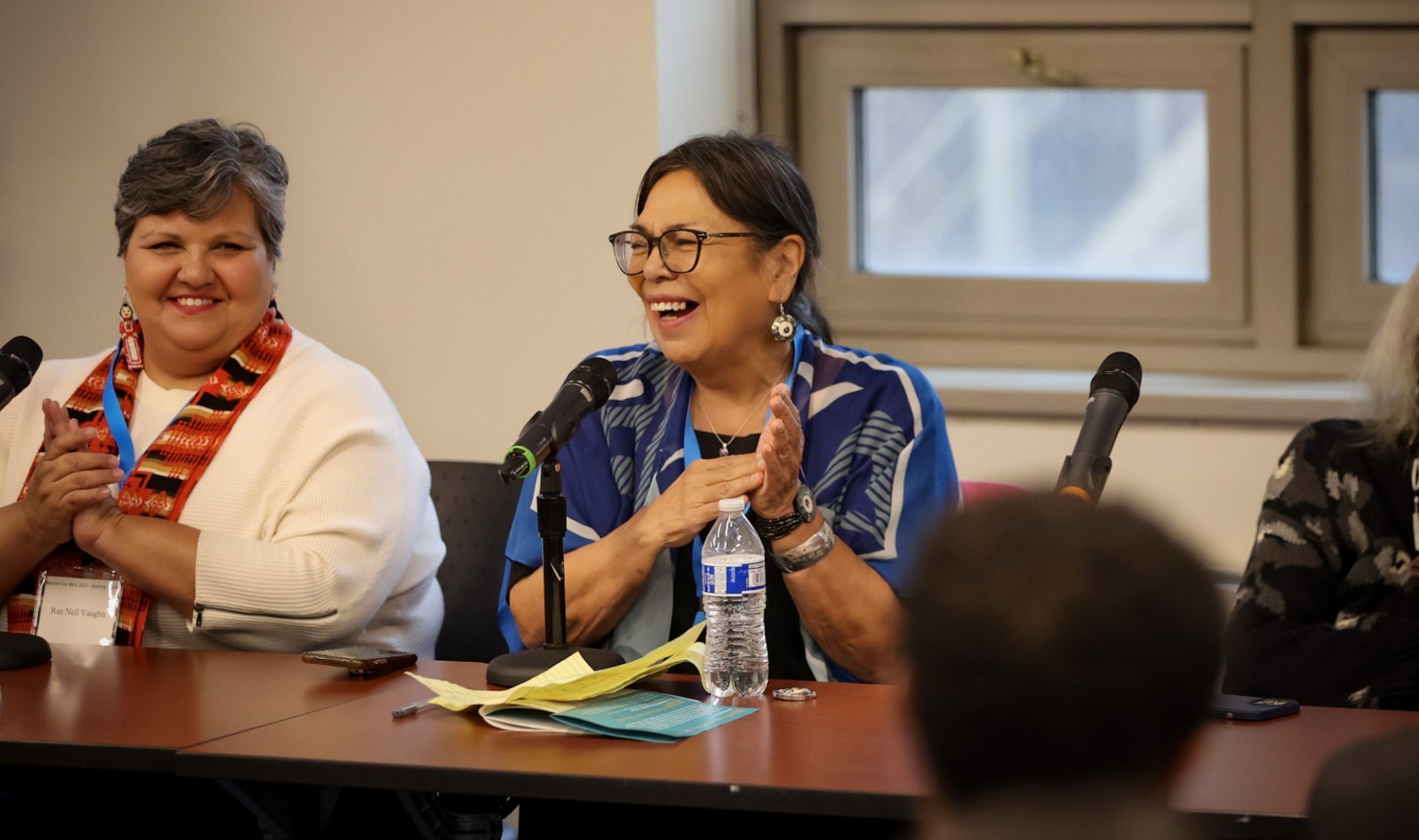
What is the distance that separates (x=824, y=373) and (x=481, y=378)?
1322mm

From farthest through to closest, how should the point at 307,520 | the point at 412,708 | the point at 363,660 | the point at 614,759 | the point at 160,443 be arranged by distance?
the point at 160,443 → the point at 307,520 → the point at 363,660 → the point at 412,708 → the point at 614,759

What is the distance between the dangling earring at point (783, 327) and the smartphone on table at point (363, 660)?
76 cm

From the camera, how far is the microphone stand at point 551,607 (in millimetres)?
2000

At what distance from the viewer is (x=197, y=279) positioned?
8.59 ft

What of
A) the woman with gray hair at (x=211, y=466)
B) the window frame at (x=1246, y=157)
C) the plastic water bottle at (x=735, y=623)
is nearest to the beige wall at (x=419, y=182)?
the window frame at (x=1246, y=157)

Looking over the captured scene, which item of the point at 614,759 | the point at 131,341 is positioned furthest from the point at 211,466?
the point at 614,759

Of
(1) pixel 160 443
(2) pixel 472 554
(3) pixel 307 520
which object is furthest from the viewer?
(2) pixel 472 554

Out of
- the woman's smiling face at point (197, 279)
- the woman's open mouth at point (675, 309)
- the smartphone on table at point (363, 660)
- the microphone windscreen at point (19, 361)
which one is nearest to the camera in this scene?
the smartphone on table at point (363, 660)

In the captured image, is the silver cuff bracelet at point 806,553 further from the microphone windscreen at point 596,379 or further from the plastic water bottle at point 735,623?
the microphone windscreen at point 596,379

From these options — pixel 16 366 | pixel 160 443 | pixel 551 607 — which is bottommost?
pixel 551 607

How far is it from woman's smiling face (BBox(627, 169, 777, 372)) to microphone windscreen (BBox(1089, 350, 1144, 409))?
75 cm

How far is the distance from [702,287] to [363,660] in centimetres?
76

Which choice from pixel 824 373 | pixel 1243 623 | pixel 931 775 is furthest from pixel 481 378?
pixel 931 775

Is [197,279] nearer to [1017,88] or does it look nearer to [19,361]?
[19,361]
